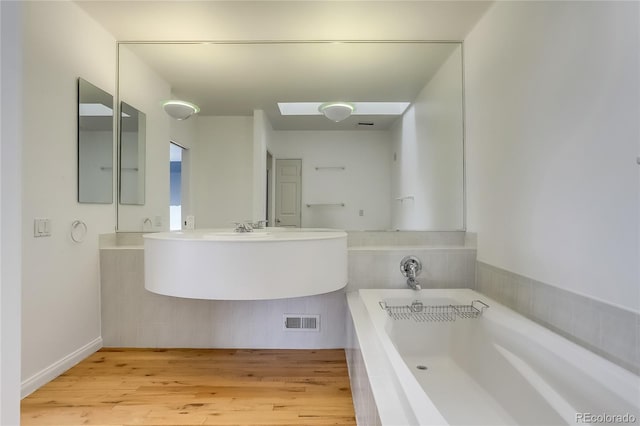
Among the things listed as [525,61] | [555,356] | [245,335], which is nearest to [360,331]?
[555,356]

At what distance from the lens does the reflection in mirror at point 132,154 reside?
88.7 inches

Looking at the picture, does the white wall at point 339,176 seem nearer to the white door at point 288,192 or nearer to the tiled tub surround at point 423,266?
the white door at point 288,192

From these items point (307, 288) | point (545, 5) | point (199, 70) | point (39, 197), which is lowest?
point (307, 288)

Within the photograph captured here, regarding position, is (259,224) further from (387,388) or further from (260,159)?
(387,388)

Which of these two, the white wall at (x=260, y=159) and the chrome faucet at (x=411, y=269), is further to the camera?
the white wall at (x=260, y=159)

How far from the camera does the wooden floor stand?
1.37 m

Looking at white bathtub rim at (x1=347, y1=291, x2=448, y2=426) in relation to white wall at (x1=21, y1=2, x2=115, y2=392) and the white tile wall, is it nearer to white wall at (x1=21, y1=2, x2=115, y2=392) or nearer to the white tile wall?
the white tile wall

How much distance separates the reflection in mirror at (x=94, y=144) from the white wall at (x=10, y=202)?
1.57m

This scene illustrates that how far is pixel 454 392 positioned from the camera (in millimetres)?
1398

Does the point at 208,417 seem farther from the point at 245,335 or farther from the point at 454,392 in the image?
the point at 454,392

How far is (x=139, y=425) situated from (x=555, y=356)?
1703 mm

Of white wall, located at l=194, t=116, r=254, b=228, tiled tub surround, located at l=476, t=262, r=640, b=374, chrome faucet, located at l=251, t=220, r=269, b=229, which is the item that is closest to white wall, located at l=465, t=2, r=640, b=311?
tiled tub surround, located at l=476, t=262, r=640, b=374

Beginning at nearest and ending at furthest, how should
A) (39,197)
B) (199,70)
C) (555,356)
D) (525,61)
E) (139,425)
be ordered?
1. (555,356)
2. (139,425)
3. (525,61)
4. (39,197)
5. (199,70)

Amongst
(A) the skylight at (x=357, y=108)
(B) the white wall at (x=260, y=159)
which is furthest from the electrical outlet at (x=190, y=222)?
(A) the skylight at (x=357, y=108)
